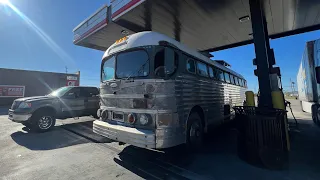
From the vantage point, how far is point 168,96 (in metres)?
3.87

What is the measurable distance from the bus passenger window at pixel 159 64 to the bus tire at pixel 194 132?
162 centimetres

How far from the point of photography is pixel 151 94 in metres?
3.84

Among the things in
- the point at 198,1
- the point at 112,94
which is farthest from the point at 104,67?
the point at 198,1

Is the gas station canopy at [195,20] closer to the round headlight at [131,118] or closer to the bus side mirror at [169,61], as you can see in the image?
the bus side mirror at [169,61]

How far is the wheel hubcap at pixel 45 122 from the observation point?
295 inches

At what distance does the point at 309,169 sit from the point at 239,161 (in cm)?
139

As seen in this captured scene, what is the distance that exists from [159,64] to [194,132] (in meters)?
2.20

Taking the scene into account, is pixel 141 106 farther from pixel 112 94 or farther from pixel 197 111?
pixel 197 111

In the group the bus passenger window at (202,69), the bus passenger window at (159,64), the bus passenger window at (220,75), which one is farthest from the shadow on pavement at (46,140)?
the bus passenger window at (220,75)

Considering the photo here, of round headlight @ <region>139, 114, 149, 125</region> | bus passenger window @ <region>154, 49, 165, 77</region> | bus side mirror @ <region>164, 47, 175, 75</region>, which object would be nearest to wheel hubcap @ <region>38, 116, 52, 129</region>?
round headlight @ <region>139, 114, 149, 125</region>

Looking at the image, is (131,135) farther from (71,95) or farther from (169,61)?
(71,95)

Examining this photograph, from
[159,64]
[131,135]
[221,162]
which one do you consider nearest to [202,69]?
[159,64]

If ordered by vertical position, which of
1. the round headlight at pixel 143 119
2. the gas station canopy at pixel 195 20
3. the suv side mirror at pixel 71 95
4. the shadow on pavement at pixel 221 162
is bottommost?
the shadow on pavement at pixel 221 162

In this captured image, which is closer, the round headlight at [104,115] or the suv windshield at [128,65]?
the suv windshield at [128,65]
